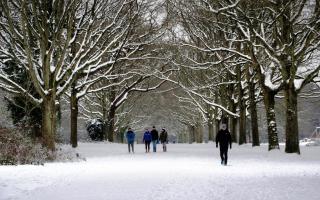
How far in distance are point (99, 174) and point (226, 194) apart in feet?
16.4

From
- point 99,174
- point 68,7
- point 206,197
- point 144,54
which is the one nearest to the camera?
point 206,197

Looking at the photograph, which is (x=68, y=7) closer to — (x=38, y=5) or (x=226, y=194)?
(x=38, y=5)

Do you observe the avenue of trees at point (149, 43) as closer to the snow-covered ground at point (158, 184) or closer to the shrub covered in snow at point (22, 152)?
the shrub covered in snow at point (22, 152)

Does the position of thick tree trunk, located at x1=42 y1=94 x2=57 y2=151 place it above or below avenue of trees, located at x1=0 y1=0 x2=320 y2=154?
below

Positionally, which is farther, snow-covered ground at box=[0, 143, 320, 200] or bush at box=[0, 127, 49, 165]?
bush at box=[0, 127, 49, 165]

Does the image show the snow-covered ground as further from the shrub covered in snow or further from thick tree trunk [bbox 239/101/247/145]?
thick tree trunk [bbox 239/101/247/145]

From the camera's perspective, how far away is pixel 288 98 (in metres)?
Result: 21.1

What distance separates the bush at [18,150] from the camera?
51.9ft

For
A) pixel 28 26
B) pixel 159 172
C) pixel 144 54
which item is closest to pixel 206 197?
pixel 159 172

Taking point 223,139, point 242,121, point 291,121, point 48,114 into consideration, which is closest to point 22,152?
point 48,114

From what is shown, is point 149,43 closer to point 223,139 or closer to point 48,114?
point 48,114

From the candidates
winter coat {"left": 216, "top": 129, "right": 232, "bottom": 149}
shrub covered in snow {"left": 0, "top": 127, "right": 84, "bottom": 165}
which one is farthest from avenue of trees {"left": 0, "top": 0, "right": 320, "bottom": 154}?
winter coat {"left": 216, "top": 129, "right": 232, "bottom": 149}

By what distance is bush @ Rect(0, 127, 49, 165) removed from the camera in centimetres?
1582

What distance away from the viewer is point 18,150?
16.4m
